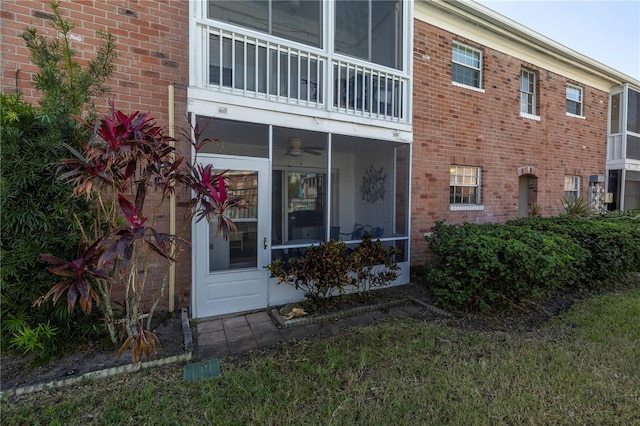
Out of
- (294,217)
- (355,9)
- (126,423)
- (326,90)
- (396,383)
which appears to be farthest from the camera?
(294,217)

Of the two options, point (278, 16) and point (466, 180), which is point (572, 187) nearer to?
point (466, 180)

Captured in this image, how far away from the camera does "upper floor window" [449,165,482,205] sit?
7.23 m

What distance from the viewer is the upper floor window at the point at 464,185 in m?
7.23

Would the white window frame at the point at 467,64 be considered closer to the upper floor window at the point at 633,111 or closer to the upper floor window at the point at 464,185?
the upper floor window at the point at 464,185

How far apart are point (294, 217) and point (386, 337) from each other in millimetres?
3512

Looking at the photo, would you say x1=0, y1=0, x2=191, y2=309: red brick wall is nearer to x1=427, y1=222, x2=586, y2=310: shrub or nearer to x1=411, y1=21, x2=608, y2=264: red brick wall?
x1=427, y1=222, x2=586, y2=310: shrub

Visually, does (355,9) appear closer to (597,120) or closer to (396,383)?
(396,383)

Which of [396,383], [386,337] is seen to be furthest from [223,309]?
[396,383]

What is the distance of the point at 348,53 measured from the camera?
610 cm

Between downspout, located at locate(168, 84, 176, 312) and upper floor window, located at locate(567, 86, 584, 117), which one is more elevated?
upper floor window, located at locate(567, 86, 584, 117)

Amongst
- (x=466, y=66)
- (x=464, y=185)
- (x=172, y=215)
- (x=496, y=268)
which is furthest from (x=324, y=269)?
(x=466, y=66)

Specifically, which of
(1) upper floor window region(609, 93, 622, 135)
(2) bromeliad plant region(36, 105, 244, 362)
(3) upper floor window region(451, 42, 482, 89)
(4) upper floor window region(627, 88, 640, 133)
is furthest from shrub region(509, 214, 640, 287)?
(4) upper floor window region(627, 88, 640, 133)

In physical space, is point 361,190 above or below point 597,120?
below

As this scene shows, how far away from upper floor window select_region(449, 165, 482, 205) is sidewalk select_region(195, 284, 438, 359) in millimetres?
3673
